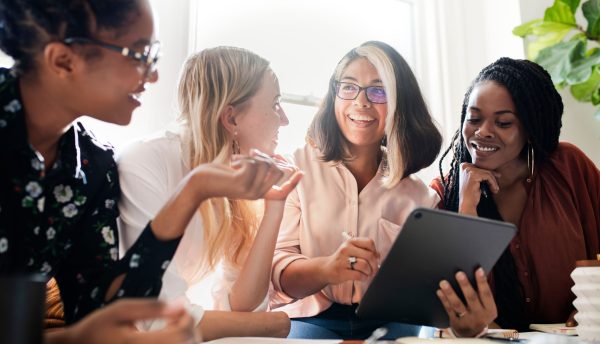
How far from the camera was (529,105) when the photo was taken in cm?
158

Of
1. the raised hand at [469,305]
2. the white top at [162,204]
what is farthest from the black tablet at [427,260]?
the white top at [162,204]

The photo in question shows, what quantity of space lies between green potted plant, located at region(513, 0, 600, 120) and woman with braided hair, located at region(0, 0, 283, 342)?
188 cm

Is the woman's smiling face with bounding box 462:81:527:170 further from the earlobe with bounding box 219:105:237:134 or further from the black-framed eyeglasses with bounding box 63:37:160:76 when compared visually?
the black-framed eyeglasses with bounding box 63:37:160:76

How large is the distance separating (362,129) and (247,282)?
563 millimetres

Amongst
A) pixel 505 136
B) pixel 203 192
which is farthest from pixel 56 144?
pixel 505 136

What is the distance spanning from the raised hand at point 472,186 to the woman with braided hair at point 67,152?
821mm

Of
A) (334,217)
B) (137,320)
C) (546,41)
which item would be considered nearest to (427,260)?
(334,217)

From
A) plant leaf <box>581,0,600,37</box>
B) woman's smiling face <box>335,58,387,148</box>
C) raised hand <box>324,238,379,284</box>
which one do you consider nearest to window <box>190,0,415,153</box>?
woman's smiling face <box>335,58,387,148</box>

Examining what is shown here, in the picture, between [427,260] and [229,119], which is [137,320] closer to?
[427,260]

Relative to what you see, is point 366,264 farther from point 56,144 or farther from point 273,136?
point 56,144

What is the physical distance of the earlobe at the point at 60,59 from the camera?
806 mm

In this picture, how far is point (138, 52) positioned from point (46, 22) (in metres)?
0.14

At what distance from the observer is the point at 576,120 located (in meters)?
2.57

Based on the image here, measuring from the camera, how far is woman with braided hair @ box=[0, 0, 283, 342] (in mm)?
807
